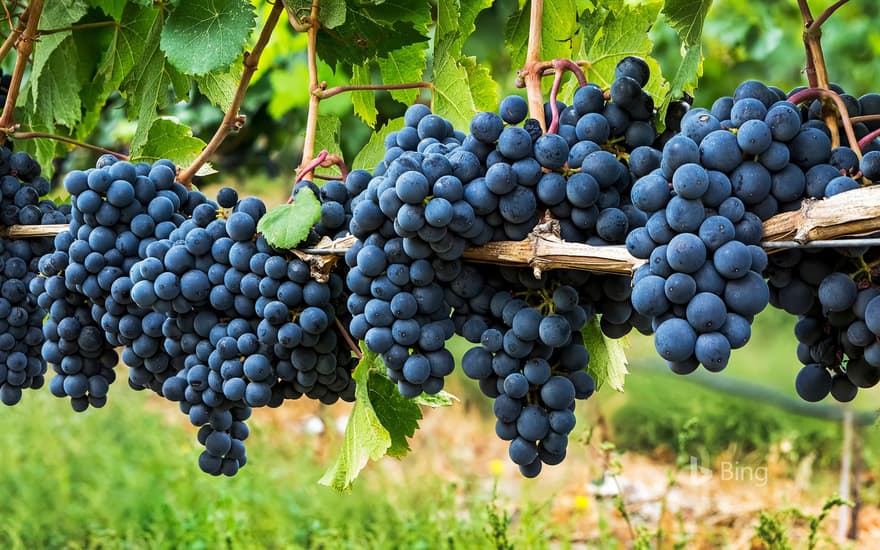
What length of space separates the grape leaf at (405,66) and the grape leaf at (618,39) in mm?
242

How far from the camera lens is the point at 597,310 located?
777 millimetres

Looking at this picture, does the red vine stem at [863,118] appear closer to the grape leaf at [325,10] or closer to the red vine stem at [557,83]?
the red vine stem at [557,83]

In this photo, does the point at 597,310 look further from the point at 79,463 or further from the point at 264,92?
the point at 79,463

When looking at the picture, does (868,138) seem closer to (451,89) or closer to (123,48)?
(451,89)

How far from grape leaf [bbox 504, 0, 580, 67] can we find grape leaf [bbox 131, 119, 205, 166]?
1.42ft

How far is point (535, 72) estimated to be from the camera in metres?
0.83

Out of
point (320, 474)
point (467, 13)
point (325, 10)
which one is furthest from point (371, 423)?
point (320, 474)

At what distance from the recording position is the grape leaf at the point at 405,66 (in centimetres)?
112

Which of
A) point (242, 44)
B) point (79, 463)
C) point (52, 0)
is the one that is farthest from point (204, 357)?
point (79, 463)

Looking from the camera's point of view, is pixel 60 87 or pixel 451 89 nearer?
pixel 451 89

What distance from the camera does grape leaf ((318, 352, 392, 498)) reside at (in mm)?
822

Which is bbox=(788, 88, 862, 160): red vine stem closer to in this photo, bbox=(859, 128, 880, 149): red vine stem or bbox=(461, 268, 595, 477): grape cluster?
bbox=(859, 128, 880, 149): red vine stem

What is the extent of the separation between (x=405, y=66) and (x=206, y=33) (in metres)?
0.28

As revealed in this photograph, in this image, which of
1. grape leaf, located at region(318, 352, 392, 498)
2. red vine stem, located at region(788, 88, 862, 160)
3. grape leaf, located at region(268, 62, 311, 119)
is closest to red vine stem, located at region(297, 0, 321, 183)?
grape leaf, located at region(318, 352, 392, 498)
